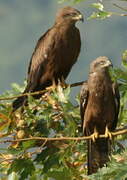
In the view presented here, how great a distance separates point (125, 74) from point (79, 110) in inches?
93.5

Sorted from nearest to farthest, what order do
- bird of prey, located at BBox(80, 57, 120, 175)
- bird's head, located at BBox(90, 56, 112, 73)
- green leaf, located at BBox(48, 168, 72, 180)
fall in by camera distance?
green leaf, located at BBox(48, 168, 72, 180), bird of prey, located at BBox(80, 57, 120, 175), bird's head, located at BBox(90, 56, 112, 73)

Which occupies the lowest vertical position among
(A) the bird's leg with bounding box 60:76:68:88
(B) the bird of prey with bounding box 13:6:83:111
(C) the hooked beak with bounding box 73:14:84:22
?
(A) the bird's leg with bounding box 60:76:68:88

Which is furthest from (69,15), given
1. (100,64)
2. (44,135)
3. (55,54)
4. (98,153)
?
(44,135)

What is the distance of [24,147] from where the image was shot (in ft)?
17.0

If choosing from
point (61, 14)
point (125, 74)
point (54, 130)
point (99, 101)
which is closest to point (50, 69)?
point (61, 14)

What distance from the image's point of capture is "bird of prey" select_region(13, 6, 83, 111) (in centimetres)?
855

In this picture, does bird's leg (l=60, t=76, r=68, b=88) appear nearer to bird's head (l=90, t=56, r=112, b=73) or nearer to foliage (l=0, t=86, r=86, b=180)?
bird's head (l=90, t=56, r=112, b=73)

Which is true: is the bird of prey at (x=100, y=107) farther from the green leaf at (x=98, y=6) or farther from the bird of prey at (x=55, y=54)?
the green leaf at (x=98, y=6)

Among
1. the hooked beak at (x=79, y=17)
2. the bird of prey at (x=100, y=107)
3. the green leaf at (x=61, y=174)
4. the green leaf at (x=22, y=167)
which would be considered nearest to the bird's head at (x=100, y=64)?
the bird of prey at (x=100, y=107)

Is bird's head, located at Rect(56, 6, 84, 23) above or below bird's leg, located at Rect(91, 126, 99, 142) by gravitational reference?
above

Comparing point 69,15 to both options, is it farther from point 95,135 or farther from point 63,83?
point 95,135

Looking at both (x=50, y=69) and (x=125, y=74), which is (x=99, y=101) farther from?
(x=125, y=74)

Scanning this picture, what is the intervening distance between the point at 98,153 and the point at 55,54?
2284mm

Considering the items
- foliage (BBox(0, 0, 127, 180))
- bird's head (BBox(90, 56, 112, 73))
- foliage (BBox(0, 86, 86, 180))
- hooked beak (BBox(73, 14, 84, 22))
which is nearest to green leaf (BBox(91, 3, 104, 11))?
foliage (BBox(0, 0, 127, 180))
